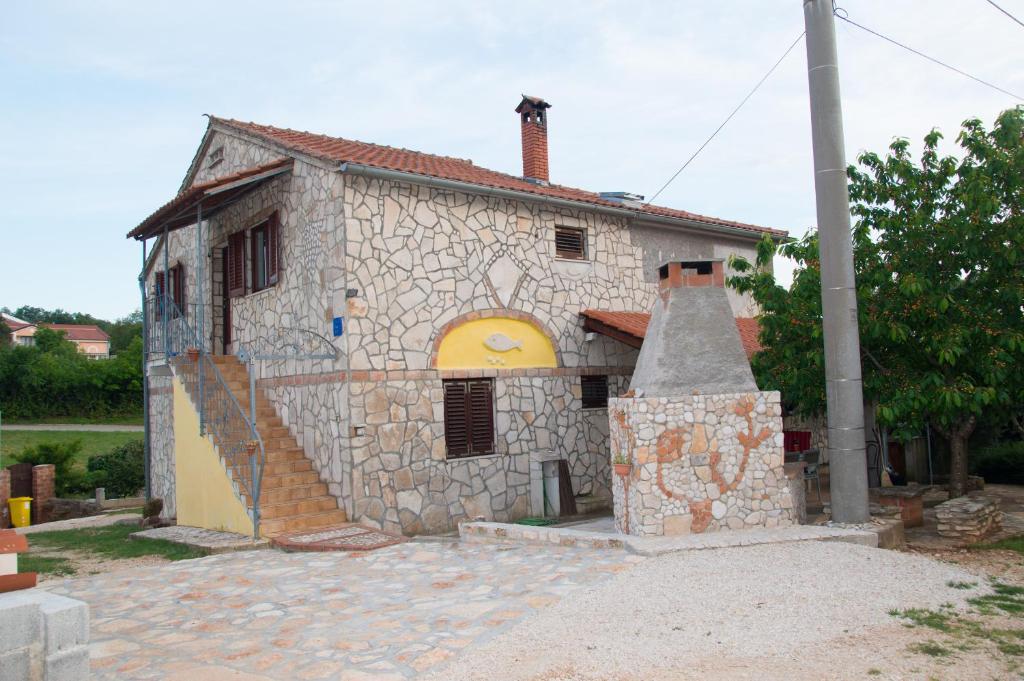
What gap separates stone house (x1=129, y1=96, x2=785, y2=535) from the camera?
1151 cm

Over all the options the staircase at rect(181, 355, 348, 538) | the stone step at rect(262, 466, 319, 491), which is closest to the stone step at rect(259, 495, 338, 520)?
the staircase at rect(181, 355, 348, 538)

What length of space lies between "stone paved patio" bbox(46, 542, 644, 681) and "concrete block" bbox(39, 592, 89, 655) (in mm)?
1124

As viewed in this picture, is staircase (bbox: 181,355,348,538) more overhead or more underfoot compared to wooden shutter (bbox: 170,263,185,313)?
more underfoot

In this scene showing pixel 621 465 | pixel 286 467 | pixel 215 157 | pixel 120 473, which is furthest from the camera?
pixel 120 473

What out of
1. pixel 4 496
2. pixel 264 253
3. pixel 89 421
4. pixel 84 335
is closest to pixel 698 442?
pixel 264 253

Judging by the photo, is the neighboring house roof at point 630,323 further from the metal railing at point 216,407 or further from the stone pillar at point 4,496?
the stone pillar at point 4,496

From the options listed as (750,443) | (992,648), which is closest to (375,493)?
(750,443)

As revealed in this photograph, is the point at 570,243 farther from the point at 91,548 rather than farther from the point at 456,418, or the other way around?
the point at 91,548

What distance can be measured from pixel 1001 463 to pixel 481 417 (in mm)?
10446

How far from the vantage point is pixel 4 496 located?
20.1 meters

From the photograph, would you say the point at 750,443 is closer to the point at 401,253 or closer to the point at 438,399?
the point at 438,399

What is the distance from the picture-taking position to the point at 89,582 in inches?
342

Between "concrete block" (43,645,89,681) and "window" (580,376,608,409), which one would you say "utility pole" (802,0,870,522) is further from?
"concrete block" (43,645,89,681)

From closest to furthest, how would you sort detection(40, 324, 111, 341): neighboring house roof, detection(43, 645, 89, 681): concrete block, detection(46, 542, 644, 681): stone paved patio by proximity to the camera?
detection(43, 645, 89, 681): concrete block, detection(46, 542, 644, 681): stone paved patio, detection(40, 324, 111, 341): neighboring house roof
